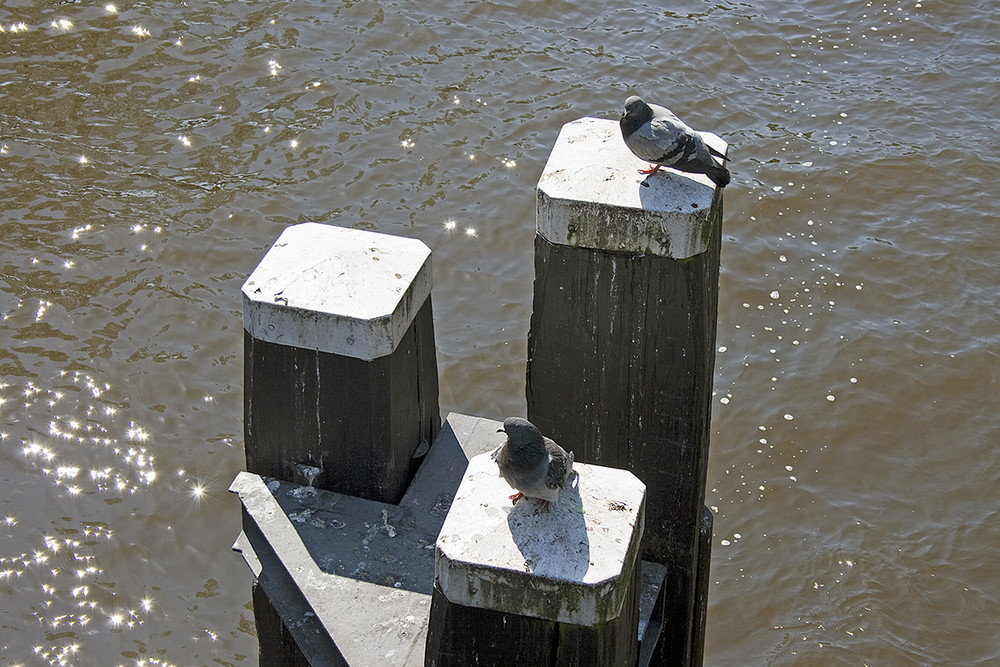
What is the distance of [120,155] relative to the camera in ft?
31.2

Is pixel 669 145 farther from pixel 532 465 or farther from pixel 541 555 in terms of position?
pixel 541 555

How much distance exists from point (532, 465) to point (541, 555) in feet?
0.99

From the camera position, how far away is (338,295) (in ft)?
9.44

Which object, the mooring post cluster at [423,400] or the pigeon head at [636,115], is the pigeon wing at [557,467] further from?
the pigeon head at [636,115]

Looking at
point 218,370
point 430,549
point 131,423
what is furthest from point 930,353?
point 430,549

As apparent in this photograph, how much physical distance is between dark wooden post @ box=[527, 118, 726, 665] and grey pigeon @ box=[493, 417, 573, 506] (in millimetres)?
405

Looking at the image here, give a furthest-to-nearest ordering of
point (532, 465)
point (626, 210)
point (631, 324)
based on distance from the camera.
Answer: point (631, 324), point (626, 210), point (532, 465)

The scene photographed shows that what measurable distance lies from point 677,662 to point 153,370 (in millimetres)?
5527

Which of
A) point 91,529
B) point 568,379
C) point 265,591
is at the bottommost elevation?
point 91,529

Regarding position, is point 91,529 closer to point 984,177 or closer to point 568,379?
point 568,379

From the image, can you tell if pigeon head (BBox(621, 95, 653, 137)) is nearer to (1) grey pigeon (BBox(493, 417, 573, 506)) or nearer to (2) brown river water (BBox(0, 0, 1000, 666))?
(1) grey pigeon (BBox(493, 417, 573, 506))

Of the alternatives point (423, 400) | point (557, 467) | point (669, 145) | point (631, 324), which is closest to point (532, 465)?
point (557, 467)

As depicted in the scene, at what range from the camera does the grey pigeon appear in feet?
7.55

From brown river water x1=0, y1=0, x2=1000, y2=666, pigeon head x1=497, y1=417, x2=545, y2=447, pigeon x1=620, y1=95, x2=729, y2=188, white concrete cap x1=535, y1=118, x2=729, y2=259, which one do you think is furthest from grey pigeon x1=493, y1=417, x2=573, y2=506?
brown river water x1=0, y1=0, x2=1000, y2=666
